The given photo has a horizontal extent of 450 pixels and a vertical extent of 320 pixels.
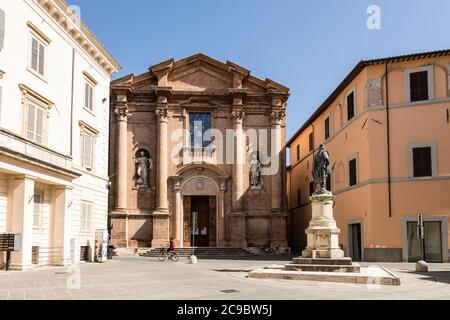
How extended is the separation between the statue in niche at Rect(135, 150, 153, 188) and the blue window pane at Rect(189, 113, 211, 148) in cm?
357

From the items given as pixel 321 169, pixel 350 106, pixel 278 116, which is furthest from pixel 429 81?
pixel 278 116

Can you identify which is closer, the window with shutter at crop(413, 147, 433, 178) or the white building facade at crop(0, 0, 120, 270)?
the white building facade at crop(0, 0, 120, 270)

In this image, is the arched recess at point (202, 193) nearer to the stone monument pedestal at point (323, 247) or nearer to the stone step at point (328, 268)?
the stone monument pedestal at point (323, 247)

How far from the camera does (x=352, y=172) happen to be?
108 ft

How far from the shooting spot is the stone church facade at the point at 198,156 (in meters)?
38.5

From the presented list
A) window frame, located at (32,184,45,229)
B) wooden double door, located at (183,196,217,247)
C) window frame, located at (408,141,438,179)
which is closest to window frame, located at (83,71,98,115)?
window frame, located at (32,184,45,229)

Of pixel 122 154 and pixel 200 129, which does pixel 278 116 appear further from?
pixel 122 154

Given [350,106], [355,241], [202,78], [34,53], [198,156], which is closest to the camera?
[34,53]

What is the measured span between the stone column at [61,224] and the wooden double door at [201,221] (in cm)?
1550

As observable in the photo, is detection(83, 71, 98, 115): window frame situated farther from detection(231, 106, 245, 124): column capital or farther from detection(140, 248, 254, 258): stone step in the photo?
detection(231, 106, 245, 124): column capital

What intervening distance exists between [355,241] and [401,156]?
6.26m

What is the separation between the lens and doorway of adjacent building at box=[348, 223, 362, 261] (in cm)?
3155
